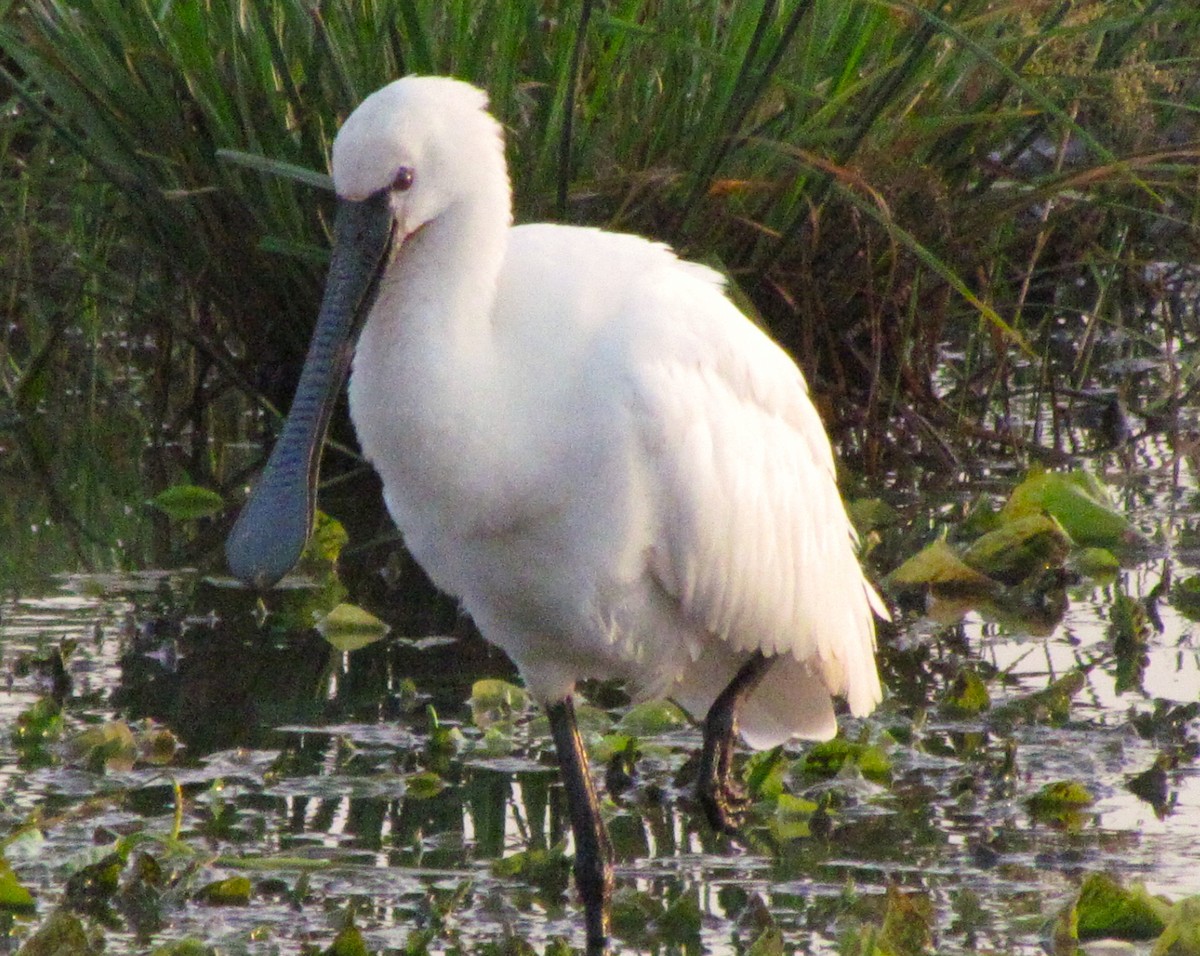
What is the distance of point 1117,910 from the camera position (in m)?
4.00

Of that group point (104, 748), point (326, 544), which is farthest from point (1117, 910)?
point (326, 544)

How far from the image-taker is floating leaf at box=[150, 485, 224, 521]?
714cm

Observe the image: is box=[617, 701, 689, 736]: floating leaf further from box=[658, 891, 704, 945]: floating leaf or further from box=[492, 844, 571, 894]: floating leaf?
box=[658, 891, 704, 945]: floating leaf

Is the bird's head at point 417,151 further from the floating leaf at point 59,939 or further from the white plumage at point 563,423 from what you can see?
the floating leaf at point 59,939

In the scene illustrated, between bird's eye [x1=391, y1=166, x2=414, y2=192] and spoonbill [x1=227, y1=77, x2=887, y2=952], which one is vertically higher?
bird's eye [x1=391, y1=166, x2=414, y2=192]

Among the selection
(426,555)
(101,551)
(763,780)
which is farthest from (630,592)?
(101,551)

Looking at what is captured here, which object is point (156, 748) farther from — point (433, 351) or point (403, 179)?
point (403, 179)

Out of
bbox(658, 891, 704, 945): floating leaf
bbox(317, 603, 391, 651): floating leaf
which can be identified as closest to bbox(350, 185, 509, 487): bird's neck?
bbox(658, 891, 704, 945): floating leaf

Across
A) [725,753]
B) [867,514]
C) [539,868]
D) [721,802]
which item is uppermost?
[867,514]

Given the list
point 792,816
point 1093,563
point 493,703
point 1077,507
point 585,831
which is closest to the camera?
point 585,831

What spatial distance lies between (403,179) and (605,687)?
2.19 m

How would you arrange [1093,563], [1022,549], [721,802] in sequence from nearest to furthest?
[721,802]
[1022,549]
[1093,563]

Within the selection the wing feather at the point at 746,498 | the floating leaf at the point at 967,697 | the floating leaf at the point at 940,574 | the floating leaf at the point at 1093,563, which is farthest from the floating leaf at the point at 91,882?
the floating leaf at the point at 1093,563

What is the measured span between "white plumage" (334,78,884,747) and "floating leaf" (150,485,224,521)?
2.72m
